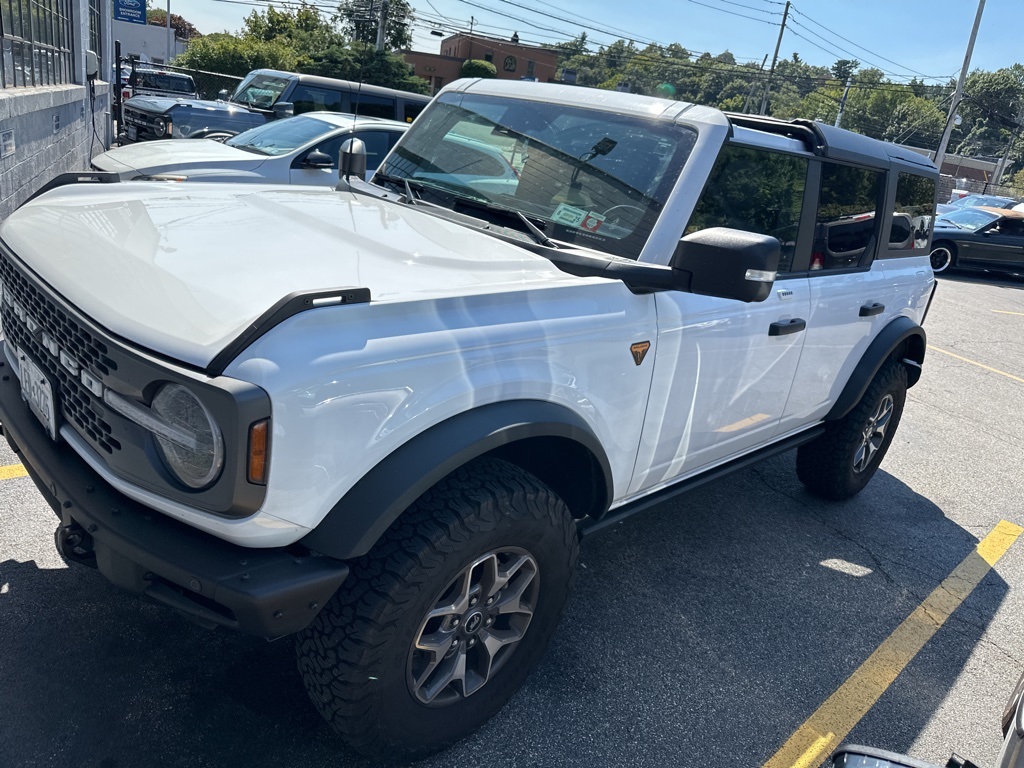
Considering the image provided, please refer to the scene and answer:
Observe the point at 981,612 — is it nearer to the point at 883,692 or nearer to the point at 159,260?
the point at 883,692

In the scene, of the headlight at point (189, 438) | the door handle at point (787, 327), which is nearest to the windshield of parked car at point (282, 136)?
the door handle at point (787, 327)

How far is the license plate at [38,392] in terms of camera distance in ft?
7.25

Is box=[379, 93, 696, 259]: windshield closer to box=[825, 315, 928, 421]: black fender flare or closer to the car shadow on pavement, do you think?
the car shadow on pavement

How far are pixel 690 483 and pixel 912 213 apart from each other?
2270 mm

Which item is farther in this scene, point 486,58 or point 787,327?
point 486,58

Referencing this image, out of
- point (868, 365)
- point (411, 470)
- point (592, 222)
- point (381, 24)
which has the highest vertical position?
point (381, 24)

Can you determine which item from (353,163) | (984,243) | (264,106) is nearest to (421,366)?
(353,163)

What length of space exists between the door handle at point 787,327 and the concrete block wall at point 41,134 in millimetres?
6150

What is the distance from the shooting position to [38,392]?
7.52 feet

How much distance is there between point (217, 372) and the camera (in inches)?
68.0

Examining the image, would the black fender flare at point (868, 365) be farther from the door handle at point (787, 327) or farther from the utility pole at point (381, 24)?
the utility pole at point (381, 24)

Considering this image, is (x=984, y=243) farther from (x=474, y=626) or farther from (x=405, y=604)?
(x=405, y=604)

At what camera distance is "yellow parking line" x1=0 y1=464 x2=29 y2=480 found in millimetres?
3635

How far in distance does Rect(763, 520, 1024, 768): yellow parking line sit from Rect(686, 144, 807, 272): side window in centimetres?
169
